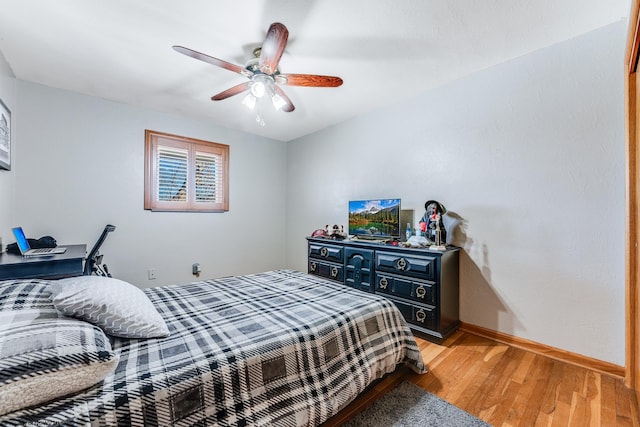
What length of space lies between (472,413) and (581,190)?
68.8 inches

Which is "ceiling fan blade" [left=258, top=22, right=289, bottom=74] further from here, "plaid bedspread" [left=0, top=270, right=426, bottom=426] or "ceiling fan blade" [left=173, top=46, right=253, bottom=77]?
"plaid bedspread" [left=0, top=270, right=426, bottom=426]

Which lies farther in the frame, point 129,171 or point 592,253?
point 129,171

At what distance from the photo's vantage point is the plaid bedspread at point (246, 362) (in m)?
0.84

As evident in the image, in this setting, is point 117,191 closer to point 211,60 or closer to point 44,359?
point 211,60

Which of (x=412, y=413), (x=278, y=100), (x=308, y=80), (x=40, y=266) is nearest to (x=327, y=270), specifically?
(x=412, y=413)

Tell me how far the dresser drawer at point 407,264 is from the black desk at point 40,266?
2515mm

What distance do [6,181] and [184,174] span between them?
1543 mm

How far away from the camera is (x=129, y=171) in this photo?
122 inches

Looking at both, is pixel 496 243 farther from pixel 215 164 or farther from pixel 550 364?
pixel 215 164

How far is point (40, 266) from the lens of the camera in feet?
6.04

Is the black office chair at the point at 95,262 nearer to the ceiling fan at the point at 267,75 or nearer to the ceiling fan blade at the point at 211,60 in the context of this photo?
the ceiling fan at the point at 267,75

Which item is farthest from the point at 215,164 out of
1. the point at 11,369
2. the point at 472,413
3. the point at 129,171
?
the point at 472,413

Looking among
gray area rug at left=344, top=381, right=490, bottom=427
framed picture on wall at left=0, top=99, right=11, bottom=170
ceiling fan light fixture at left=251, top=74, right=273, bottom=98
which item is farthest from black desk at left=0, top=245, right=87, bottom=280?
gray area rug at left=344, top=381, right=490, bottom=427

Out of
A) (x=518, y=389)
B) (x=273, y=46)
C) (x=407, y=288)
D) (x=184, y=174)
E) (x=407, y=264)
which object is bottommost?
(x=518, y=389)
